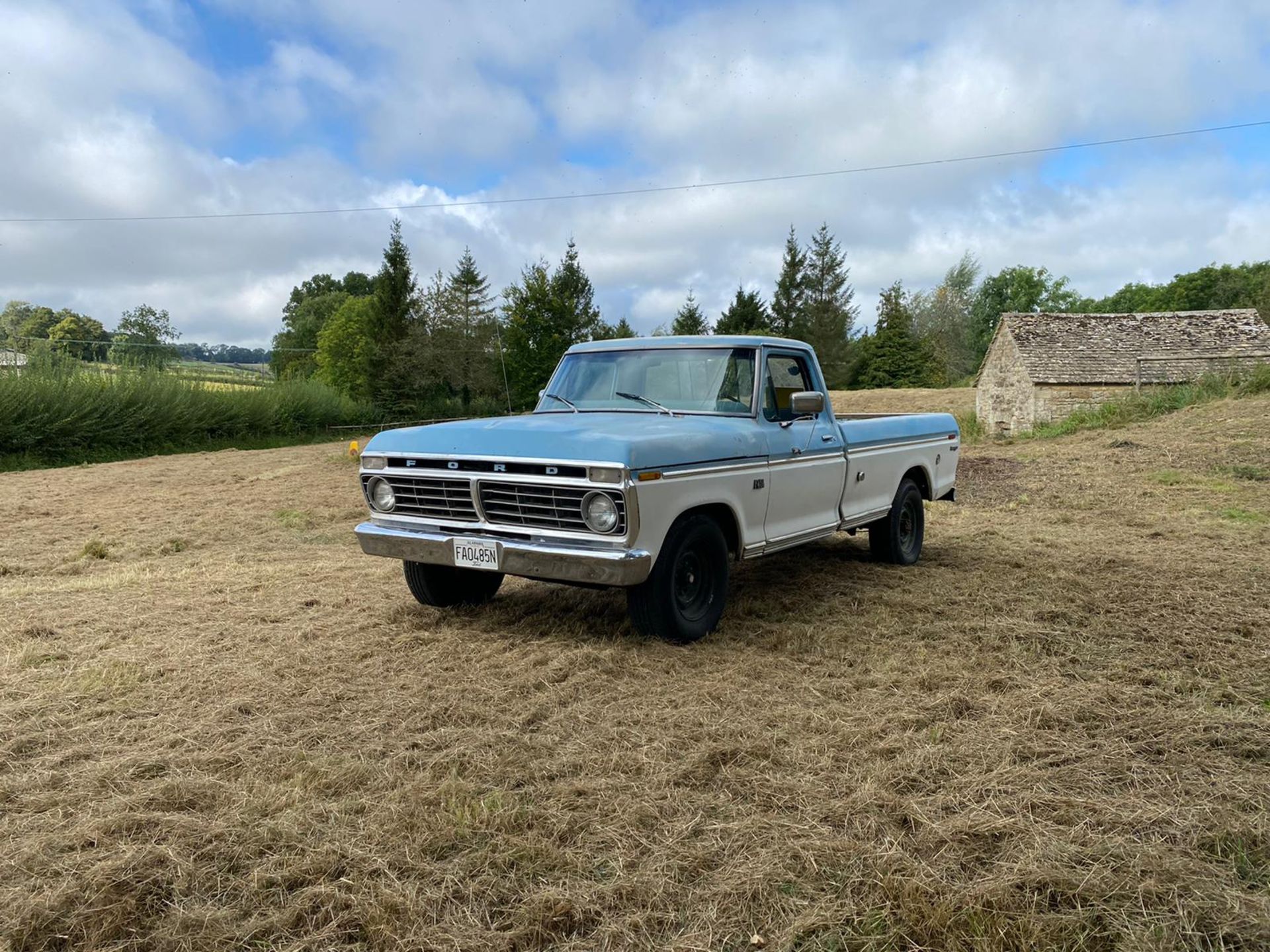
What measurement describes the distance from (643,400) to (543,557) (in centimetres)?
167

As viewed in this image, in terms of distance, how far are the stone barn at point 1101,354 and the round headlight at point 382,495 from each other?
27.7m

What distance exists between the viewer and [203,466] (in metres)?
21.6

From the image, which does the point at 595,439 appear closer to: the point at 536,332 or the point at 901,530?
the point at 901,530

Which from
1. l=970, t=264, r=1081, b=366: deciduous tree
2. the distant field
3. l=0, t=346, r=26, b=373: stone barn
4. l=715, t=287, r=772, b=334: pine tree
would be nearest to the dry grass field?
l=0, t=346, r=26, b=373: stone barn

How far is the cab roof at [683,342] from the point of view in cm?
631

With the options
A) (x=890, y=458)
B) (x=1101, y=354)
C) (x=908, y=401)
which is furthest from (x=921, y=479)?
(x=908, y=401)

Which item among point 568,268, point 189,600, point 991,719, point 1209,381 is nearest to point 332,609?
point 189,600

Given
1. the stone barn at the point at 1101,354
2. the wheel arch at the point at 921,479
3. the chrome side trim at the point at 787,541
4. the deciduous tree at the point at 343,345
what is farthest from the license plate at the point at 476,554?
the deciduous tree at the point at 343,345

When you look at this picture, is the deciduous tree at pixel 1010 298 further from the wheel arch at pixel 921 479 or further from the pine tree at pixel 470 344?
the wheel arch at pixel 921 479

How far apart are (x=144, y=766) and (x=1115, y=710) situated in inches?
171

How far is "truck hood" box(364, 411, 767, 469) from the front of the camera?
4852 millimetres

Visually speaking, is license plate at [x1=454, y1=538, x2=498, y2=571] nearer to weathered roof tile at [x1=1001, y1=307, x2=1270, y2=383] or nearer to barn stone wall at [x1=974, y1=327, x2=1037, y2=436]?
weathered roof tile at [x1=1001, y1=307, x2=1270, y2=383]

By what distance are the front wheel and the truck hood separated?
47 centimetres

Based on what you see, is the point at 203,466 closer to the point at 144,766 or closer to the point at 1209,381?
the point at 144,766
